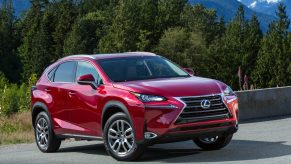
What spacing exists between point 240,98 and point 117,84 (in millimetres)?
8853

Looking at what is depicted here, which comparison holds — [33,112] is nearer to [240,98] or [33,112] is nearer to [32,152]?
[32,152]

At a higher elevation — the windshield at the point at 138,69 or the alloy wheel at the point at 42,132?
the windshield at the point at 138,69

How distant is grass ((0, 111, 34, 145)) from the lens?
16.0 m

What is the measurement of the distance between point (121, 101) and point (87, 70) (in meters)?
1.56

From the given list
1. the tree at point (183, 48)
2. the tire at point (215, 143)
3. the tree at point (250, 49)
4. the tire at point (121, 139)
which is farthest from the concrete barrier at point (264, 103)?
the tree at point (250, 49)

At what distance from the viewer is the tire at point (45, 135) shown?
39.5ft

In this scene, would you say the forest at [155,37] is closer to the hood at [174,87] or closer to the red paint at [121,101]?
the red paint at [121,101]

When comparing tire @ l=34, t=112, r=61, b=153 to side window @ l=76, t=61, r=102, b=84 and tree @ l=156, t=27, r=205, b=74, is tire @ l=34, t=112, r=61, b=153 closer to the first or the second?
side window @ l=76, t=61, r=102, b=84

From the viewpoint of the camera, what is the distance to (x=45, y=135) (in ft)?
40.2

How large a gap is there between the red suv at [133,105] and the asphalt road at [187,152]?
339 millimetres

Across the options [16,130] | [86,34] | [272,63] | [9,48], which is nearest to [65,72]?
[16,130]

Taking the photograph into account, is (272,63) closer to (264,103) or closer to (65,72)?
(264,103)

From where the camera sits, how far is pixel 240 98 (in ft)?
60.8

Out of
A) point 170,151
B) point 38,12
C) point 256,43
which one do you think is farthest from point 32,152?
point 38,12
